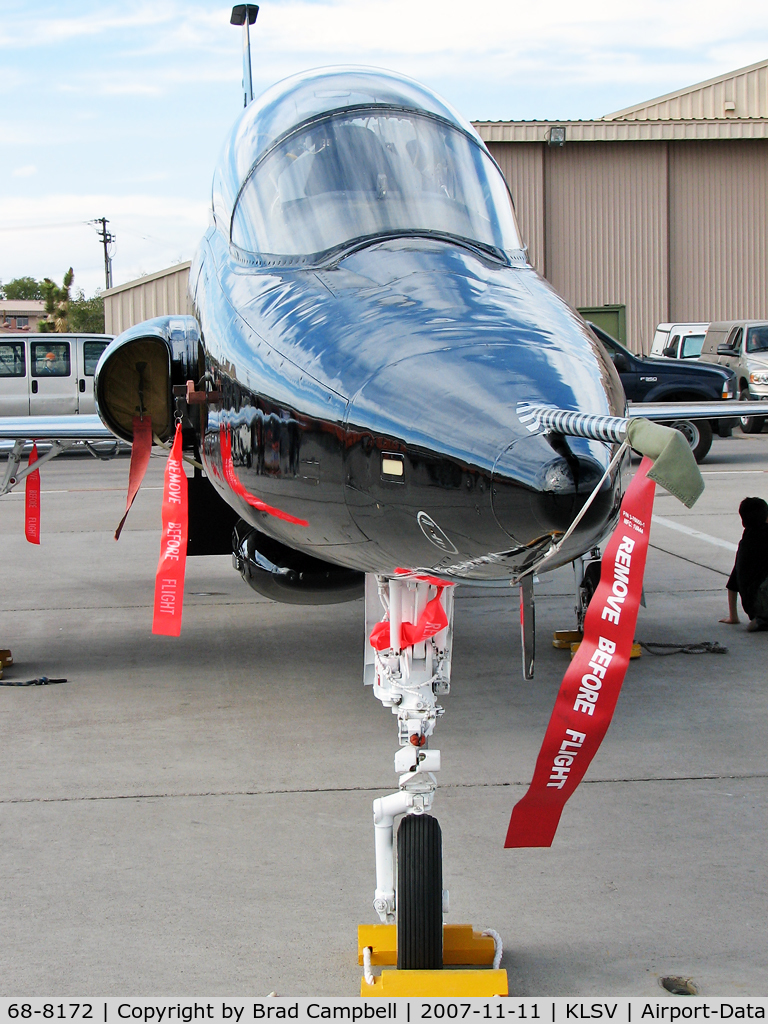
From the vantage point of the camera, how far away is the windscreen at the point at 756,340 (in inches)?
917

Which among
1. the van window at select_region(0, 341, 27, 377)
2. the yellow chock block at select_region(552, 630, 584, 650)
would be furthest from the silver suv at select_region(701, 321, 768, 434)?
the yellow chock block at select_region(552, 630, 584, 650)

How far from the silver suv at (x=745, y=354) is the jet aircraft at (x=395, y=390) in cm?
1905

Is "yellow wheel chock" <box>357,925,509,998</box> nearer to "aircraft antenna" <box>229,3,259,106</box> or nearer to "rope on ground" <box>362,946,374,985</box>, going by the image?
"rope on ground" <box>362,946,374,985</box>

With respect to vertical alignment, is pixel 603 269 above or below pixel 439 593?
above

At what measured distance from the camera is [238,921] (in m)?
3.93

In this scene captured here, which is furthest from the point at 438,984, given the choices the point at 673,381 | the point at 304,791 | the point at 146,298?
the point at 146,298

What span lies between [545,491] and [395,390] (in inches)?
23.3

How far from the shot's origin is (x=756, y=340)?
76.7 ft

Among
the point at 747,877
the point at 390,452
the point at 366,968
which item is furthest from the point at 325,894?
the point at 390,452

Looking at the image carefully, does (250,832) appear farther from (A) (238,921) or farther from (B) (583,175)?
(B) (583,175)

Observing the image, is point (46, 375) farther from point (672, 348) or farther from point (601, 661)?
point (601, 661)

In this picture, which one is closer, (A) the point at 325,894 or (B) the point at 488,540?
(B) the point at 488,540

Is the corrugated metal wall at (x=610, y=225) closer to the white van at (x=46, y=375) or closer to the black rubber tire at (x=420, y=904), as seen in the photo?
the white van at (x=46, y=375)

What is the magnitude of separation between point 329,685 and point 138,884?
289 centimetres
